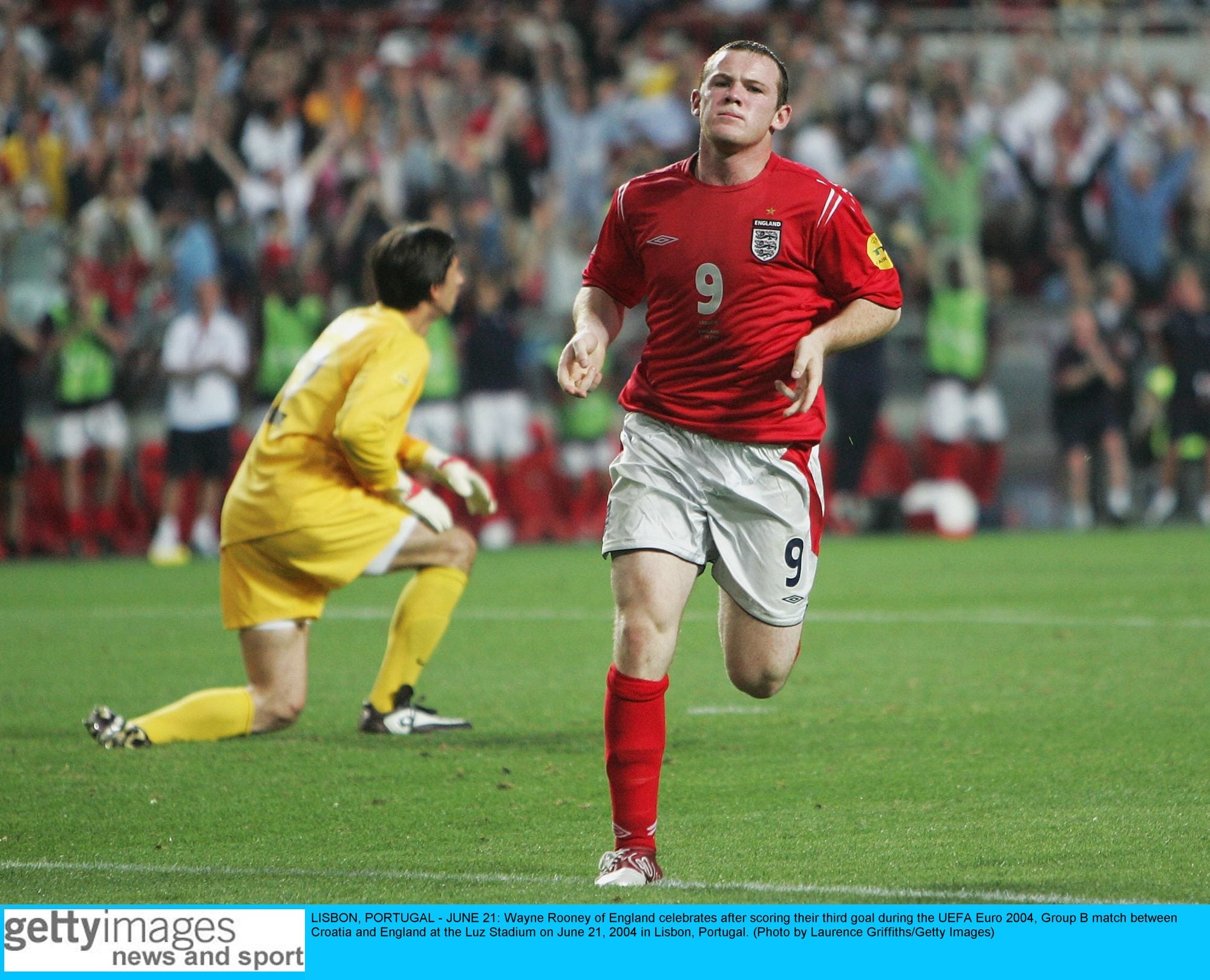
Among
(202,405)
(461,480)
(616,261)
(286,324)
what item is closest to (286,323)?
(286,324)

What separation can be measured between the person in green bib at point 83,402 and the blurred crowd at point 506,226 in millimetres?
27

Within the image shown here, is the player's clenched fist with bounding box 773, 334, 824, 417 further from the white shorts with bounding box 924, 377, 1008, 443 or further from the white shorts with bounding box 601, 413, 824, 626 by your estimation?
the white shorts with bounding box 924, 377, 1008, 443

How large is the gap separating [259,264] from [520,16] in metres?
4.71

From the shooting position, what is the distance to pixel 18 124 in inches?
699

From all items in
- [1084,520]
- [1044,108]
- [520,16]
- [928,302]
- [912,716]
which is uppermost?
[520,16]

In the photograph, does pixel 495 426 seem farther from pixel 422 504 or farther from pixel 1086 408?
pixel 422 504

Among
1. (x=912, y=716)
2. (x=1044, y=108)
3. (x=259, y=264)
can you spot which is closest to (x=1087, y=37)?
(x=1044, y=108)

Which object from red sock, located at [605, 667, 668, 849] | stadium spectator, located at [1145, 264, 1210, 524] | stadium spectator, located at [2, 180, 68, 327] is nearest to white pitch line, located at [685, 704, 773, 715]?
red sock, located at [605, 667, 668, 849]

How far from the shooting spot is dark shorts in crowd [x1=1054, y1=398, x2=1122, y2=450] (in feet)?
55.5

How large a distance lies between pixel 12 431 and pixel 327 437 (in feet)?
29.9

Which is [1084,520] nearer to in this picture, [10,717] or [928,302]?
[928,302]

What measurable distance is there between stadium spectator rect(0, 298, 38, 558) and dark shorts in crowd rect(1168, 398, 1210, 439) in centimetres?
1002

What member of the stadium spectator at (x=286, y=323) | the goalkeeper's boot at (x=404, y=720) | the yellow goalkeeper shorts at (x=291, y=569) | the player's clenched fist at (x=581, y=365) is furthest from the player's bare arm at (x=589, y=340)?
the stadium spectator at (x=286, y=323)

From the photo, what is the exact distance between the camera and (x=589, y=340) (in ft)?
16.2
